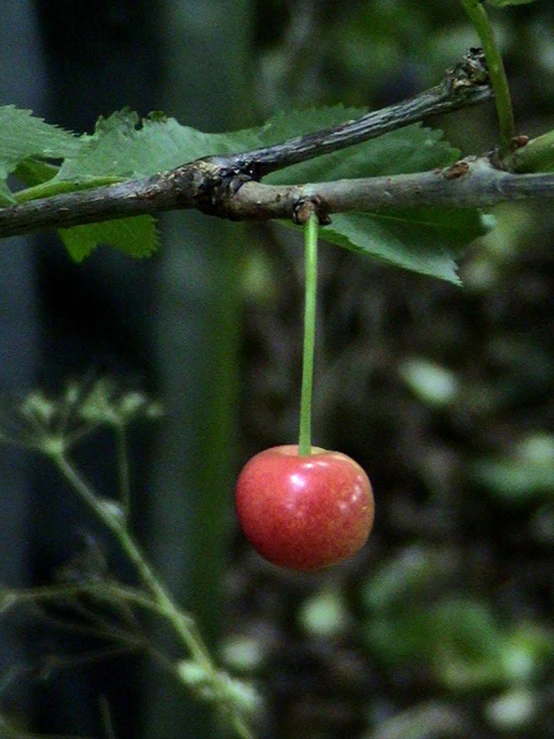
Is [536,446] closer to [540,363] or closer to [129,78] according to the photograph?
[540,363]

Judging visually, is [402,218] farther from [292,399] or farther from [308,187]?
[292,399]

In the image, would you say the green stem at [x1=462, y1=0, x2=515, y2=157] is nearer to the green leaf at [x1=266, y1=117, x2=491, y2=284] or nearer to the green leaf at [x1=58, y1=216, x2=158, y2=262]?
the green leaf at [x1=266, y1=117, x2=491, y2=284]

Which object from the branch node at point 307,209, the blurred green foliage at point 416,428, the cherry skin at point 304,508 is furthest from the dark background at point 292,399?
the branch node at point 307,209

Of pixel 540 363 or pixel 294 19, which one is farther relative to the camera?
pixel 540 363

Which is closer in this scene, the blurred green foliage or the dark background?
the dark background

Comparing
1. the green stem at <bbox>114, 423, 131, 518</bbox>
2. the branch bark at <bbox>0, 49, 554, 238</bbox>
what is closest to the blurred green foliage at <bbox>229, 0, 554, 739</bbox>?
the green stem at <bbox>114, 423, 131, 518</bbox>

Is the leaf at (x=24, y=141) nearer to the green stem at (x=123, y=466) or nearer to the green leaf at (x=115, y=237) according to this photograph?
the green leaf at (x=115, y=237)

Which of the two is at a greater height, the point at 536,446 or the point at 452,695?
the point at 536,446

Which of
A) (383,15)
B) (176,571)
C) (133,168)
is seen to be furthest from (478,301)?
(133,168)
